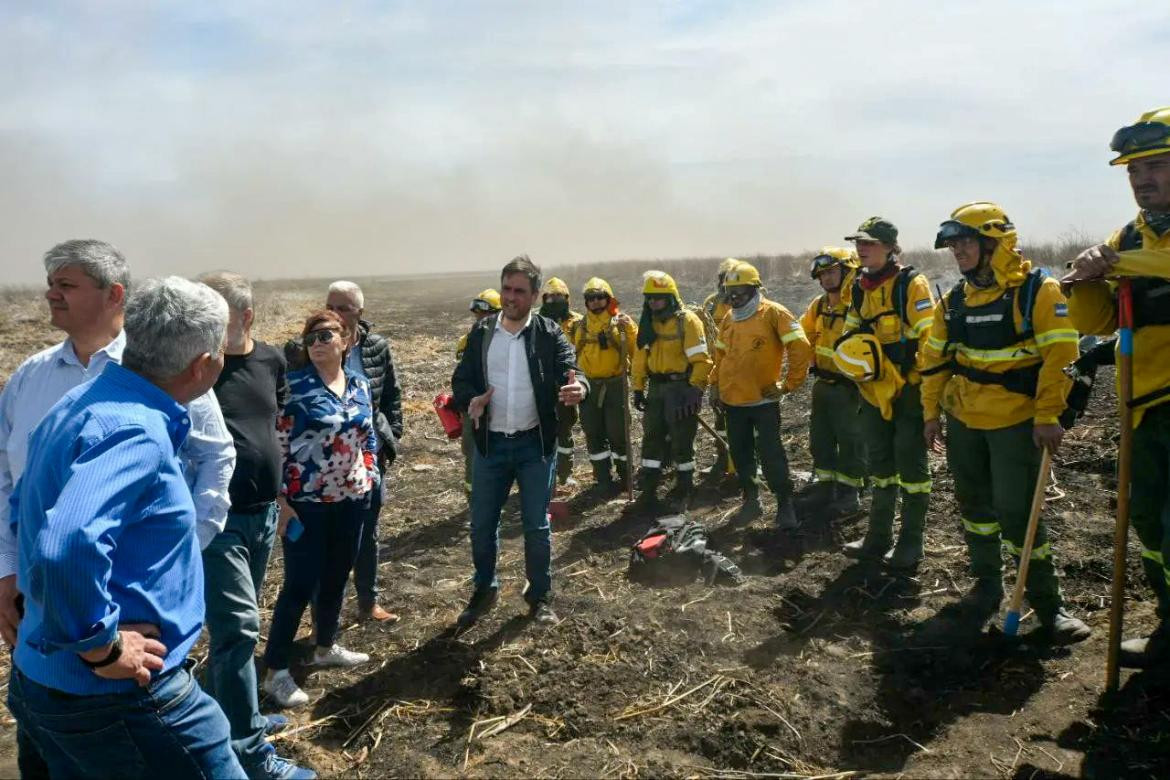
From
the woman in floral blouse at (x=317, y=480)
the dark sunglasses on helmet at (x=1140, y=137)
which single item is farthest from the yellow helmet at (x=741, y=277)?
the woman in floral blouse at (x=317, y=480)

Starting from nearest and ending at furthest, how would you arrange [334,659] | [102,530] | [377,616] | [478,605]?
[102,530], [334,659], [478,605], [377,616]

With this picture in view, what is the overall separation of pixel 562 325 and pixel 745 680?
5.48 metres

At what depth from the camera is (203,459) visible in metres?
3.14

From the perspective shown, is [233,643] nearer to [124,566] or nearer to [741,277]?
[124,566]

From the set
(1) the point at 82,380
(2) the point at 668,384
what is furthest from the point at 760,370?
(1) the point at 82,380

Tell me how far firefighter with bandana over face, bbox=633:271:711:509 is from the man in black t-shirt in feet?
16.1

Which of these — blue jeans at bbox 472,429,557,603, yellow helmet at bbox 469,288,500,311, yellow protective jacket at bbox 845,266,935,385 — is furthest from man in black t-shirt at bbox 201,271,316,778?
yellow helmet at bbox 469,288,500,311

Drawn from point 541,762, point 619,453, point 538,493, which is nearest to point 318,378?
point 538,493

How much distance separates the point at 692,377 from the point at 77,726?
6.41 m

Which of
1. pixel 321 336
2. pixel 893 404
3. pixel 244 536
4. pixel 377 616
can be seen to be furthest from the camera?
pixel 893 404

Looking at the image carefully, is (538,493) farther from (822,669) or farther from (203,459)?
(203,459)

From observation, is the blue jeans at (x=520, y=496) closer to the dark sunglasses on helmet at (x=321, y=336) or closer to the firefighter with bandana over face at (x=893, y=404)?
the dark sunglasses on helmet at (x=321, y=336)

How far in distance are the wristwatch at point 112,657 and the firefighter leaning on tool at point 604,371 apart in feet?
22.0

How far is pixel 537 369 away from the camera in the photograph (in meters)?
5.16
